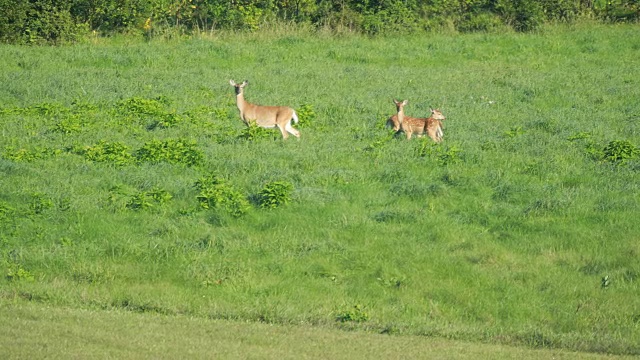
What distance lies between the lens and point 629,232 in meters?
13.4

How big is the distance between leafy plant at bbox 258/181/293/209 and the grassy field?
1.2 inches

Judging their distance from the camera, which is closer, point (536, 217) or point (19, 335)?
point (19, 335)

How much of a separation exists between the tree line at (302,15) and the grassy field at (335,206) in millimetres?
4685

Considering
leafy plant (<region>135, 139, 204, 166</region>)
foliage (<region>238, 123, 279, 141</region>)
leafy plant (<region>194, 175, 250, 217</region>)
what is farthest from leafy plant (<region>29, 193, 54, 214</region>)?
foliage (<region>238, 123, 279, 141</region>)


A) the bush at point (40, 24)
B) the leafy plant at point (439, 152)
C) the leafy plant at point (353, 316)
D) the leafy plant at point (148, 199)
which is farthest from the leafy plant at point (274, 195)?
the bush at point (40, 24)

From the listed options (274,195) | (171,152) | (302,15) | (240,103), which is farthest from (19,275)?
(302,15)

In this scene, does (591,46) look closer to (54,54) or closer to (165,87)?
(165,87)

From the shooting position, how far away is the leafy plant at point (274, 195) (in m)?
14.2

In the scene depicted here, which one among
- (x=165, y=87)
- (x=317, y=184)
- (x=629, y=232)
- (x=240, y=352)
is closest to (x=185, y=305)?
(x=240, y=352)

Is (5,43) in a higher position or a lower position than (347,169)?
lower

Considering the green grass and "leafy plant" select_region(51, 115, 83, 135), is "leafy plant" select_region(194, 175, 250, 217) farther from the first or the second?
"leafy plant" select_region(51, 115, 83, 135)

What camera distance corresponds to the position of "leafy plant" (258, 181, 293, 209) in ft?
46.7

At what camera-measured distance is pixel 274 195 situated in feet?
46.8

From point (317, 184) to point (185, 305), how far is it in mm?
4259
